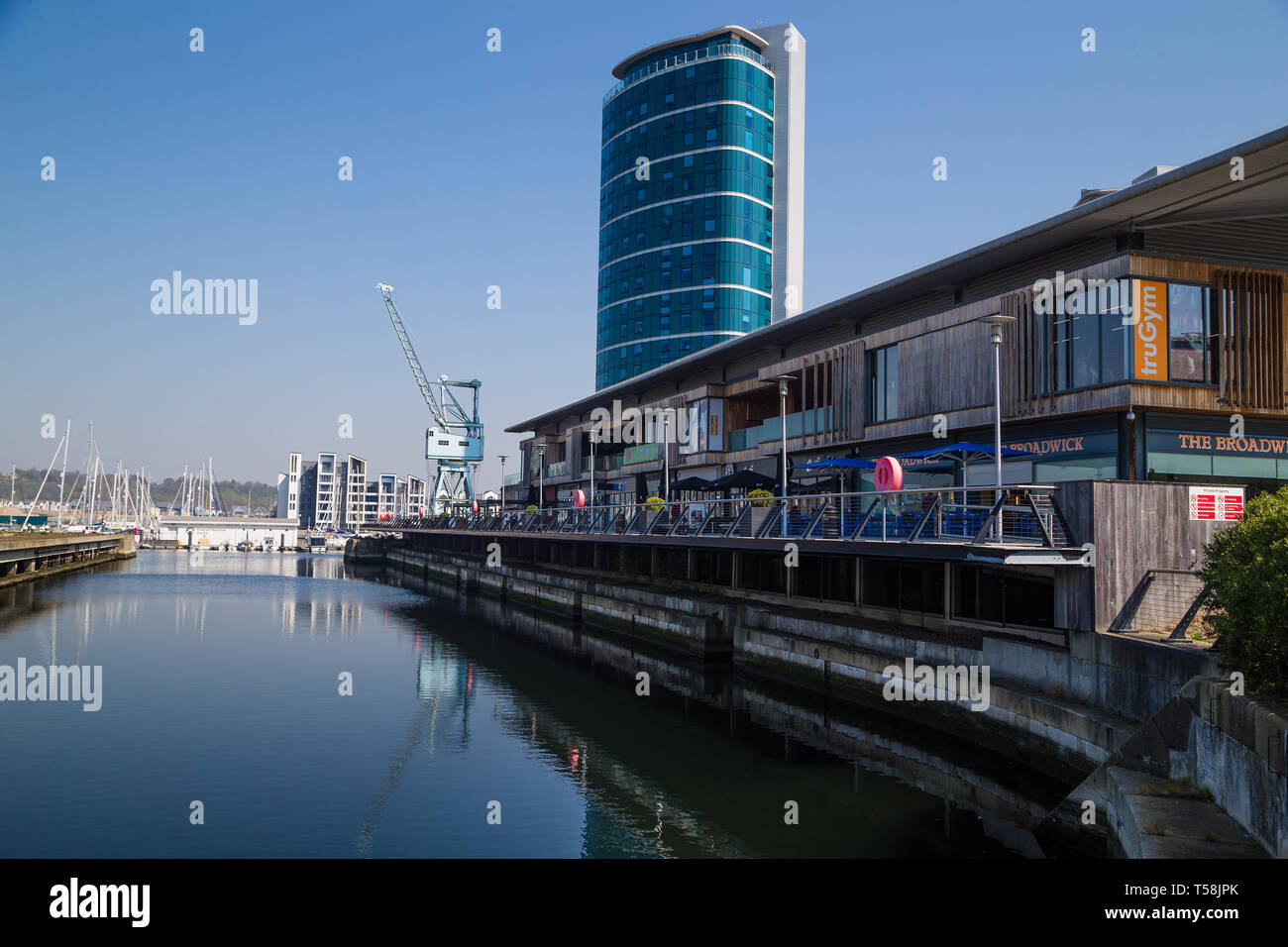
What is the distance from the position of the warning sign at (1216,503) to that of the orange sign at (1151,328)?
22.1 feet

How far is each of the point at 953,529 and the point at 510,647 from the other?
76.2ft

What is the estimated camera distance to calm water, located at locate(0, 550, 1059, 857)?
1427 cm

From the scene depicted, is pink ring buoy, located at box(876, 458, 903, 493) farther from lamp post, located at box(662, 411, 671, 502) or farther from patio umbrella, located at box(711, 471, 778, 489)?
lamp post, located at box(662, 411, 671, 502)

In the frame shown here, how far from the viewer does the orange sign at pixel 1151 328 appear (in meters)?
22.7

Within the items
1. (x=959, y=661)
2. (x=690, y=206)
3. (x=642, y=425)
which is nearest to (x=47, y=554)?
(x=642, y=425)

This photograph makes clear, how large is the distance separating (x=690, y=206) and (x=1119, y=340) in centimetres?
8884

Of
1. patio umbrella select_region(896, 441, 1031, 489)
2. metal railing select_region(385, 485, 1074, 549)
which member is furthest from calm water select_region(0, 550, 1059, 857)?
patio umbrella select_region(896, 441, 1031, 489)

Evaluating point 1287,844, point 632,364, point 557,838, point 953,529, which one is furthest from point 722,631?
point 632,364

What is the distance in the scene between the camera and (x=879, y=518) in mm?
22062

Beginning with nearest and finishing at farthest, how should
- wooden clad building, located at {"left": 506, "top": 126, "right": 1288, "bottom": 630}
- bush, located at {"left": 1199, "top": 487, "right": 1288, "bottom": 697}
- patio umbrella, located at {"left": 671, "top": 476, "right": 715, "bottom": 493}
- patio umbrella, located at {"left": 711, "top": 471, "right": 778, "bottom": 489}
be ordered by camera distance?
bush, located at {"left": 1199, "top": 487, "right": 1288, "bottom": 697} < wooden clad building, located at {"left": 506, "top": 126, "right": 1288, "bottom": 630} < patio umbrella, located at {"left": 711, "top": 471, "right": 778, "bottom": 489} < patio umbrella, located at {"left": 671, "top": 476, "right": 715, "bottom": 493}

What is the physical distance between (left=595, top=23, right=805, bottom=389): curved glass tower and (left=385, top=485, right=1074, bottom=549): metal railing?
68065mm

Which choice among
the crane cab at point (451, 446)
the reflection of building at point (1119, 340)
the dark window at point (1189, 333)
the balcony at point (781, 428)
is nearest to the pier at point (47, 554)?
the crane cab at point (451, 446)

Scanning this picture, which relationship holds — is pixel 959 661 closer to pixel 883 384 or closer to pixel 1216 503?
pixel 1216 503

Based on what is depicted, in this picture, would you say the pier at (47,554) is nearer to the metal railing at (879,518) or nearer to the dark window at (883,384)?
the metal railing at (879,518)
